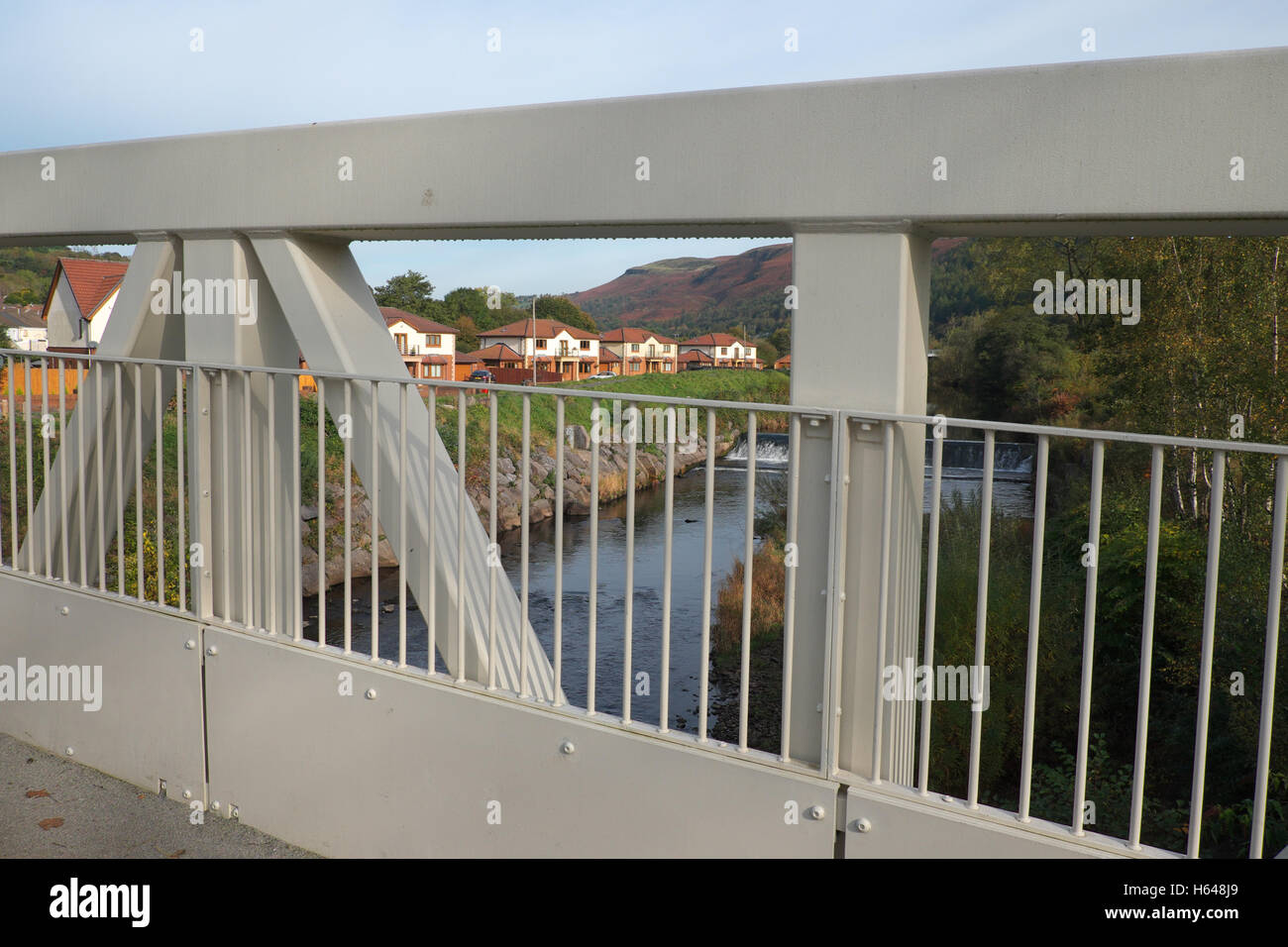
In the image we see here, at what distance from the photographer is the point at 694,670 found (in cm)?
1242

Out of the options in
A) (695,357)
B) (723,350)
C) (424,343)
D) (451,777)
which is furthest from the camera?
(695,357)

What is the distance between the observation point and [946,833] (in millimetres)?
2734

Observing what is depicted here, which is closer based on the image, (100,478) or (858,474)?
(858,474)

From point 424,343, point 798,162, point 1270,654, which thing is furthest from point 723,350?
point 1270,654

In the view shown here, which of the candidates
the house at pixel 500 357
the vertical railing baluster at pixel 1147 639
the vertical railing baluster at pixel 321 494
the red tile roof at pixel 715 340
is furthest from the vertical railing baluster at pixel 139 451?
the house at pixel 500 357

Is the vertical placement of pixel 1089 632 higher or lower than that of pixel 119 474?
lower

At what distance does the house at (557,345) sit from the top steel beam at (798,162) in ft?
154

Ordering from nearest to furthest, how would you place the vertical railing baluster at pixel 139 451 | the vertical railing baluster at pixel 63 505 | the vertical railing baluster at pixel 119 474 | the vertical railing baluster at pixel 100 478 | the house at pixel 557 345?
the vertical railing baluster at pixel 139 451, the vertical railing baluster at pixel 119 474, the vertical railing baluster at pixel 100 478, the vertical railing baluster at pixel 63 505, the house at pixel 557 345

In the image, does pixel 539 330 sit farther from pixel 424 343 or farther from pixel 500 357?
pixel 424 343

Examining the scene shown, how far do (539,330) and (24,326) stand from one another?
2337 centimetres

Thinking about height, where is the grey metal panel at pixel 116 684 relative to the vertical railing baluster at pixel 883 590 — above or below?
below

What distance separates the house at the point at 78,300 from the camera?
3577 centimetres

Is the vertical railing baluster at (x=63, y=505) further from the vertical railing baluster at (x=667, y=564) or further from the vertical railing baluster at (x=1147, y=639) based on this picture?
the vertical railing baluster at (x=1147, y=639)

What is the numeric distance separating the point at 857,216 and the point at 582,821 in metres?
2.06
